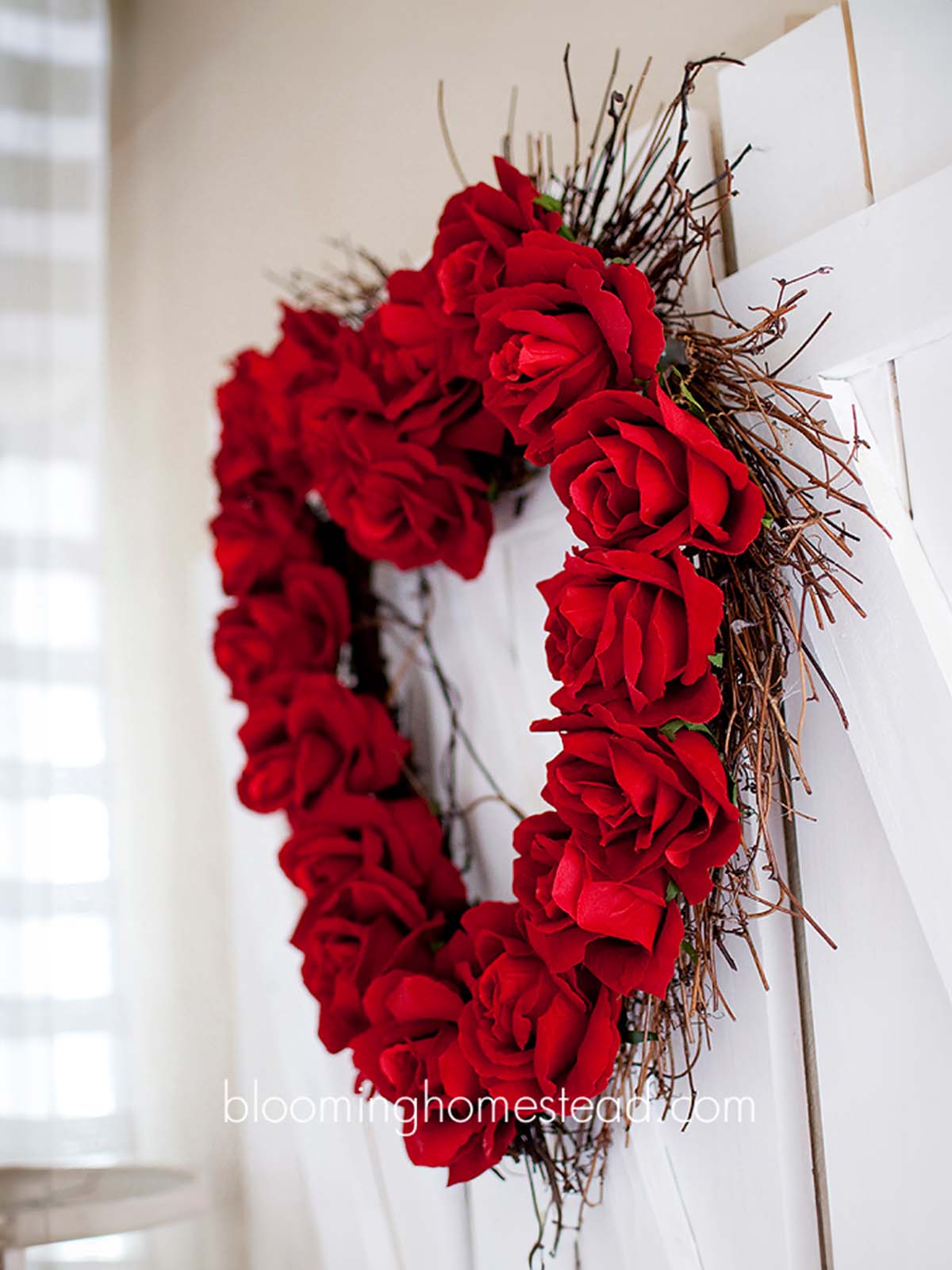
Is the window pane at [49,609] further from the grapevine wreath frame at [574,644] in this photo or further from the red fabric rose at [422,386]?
the red fabric rose at [422,386]

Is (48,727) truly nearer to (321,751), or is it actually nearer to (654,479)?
(321,751)

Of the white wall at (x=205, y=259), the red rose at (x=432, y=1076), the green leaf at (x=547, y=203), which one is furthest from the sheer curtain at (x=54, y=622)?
the green leaf at (x=547, y=203)

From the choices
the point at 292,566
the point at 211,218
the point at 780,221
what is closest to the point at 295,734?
the point at 292,566

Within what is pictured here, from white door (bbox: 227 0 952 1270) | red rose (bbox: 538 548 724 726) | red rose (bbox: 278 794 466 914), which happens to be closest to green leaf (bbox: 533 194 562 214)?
white door (bbox: 227 0 952 1270)

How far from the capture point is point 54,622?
4.75 feet

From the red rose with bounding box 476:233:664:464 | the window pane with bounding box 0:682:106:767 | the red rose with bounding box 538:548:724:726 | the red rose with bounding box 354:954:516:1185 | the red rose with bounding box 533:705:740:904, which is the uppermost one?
the red rose with bounding box 476:233:664:464

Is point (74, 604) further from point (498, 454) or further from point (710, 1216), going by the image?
point (710, 1216)

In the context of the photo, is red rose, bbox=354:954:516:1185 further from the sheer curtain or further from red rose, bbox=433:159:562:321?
the sheer curtain

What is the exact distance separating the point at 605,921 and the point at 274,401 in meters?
0.60

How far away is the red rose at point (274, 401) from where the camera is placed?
1032mm

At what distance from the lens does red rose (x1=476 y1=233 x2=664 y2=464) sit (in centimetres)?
70

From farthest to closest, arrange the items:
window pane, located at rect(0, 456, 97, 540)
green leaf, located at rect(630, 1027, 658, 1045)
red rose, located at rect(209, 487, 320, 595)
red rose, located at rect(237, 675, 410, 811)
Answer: window pane, located at rect(0, 456, 97, 540), red rose, located at rect(209, 487, 320, 595), red rose, located at rect(237, 675, 410, 811), green leaf, located at rect(630, 1027, 658, 1045)

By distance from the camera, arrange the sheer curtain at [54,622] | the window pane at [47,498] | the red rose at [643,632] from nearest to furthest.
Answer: the red rose at [643,632]
the sheer curtain at [54,622]
the window pane at [47,498]

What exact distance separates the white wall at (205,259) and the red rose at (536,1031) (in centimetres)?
61
